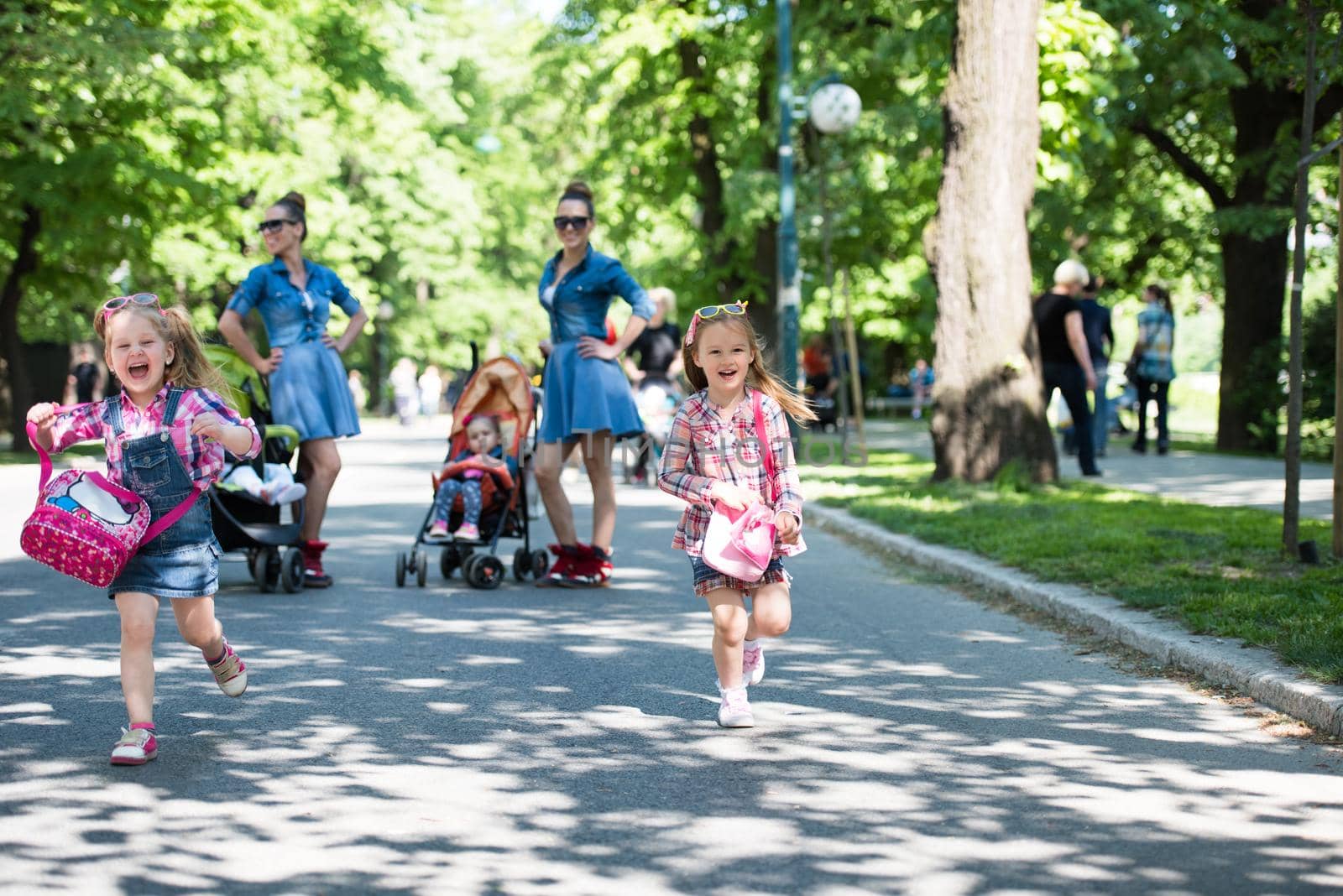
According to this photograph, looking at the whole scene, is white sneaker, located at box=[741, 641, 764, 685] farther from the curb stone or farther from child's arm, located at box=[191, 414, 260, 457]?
child's arm, located at box=[191, 414, 260, 457]

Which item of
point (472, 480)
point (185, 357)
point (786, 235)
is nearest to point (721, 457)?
point (185, 357)

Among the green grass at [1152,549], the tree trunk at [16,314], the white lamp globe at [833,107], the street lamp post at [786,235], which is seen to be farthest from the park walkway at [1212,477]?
the tree trunk at [16,314]

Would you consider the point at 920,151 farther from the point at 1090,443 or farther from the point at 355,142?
the point at 355,142

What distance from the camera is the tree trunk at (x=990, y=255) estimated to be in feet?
46.5

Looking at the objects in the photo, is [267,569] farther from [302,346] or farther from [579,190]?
[579,190]

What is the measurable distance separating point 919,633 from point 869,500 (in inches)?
237

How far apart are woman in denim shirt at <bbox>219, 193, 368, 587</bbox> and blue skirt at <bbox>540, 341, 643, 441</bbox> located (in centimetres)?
120

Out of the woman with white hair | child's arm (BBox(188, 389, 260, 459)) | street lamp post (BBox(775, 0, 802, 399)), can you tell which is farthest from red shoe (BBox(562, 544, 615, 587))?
street lamp post (BBox(775, 0, 802, 399))

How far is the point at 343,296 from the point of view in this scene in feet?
32.8

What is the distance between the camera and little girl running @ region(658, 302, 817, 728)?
5.92 metres

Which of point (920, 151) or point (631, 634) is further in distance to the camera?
point (920, 151)

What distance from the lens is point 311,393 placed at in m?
9.81

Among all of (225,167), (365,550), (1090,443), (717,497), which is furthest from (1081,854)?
(225,167)

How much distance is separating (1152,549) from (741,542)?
476 centimetres
